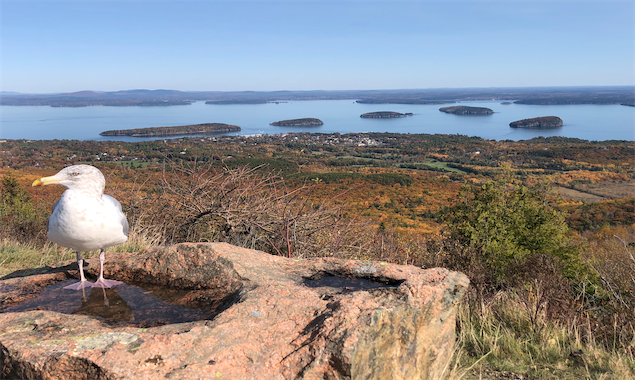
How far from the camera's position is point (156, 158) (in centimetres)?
4056

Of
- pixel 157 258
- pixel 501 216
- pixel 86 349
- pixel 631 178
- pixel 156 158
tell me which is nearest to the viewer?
pixel 86 349

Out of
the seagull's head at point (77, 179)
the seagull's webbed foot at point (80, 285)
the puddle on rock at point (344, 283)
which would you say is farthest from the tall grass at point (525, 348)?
the seagull's head at point (77, 179)

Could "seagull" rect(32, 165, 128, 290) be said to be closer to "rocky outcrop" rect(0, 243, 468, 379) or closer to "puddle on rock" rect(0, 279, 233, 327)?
"puddle on rock" rect(0, 279, 233, 327)

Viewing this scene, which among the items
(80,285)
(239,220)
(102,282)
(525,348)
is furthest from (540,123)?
→ (80,285)

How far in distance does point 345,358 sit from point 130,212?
21.4ft

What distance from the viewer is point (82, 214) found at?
3.20 metres

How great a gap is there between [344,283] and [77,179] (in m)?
2.50

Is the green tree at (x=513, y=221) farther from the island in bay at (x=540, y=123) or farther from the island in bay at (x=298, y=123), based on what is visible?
the island in bay at (x=540, y=123)

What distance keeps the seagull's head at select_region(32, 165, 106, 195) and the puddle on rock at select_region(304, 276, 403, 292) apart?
2073mm

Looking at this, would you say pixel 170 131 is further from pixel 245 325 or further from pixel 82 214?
pixel 245 325

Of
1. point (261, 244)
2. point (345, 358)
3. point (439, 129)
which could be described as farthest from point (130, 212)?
point (439, 129)

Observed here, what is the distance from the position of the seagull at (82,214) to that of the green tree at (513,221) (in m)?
9.08

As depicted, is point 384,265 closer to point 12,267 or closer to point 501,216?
point 12,267

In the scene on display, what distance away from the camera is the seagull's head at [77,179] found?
10.5ft
